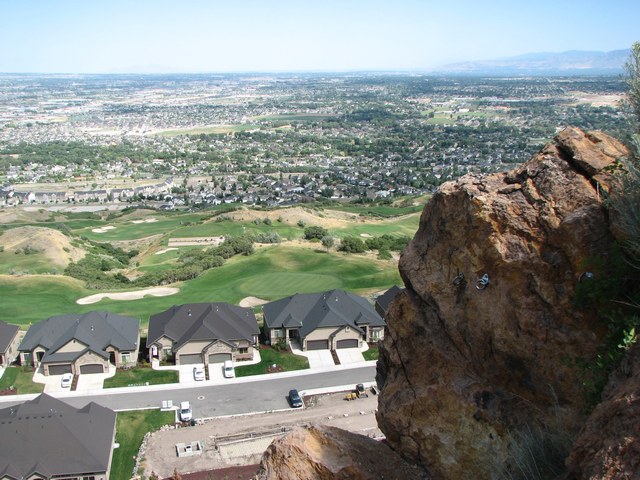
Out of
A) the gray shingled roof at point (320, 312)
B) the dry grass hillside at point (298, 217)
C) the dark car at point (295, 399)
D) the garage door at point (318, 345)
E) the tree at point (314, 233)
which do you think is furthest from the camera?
the dry grass hillside at point (298, 217)

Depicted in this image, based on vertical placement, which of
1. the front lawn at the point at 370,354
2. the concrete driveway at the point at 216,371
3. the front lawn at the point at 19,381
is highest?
the front lawn at the point at 19,381

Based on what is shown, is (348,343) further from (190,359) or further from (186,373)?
(186,373)

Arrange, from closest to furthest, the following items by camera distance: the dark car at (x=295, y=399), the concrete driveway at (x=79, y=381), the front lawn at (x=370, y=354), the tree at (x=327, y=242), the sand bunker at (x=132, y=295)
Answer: the dark car at (x=295, y=399) < the concrete driveway at (x=79, y=381) < the front lawn at (x=370, y=354) < the sand bunker at (x=132, y=295) < the tree at (x=327, y=242)

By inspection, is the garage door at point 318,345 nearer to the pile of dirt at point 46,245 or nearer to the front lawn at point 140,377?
the front lawn at point 140,377

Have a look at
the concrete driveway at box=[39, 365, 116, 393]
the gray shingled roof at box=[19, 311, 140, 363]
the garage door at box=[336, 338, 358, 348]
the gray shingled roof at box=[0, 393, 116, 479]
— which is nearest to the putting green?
the garage door at box=[336, 338, 358, 348]

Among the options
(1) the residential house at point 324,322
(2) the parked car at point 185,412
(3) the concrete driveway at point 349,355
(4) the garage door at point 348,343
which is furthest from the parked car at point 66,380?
(4) the garage door at point 348,343
